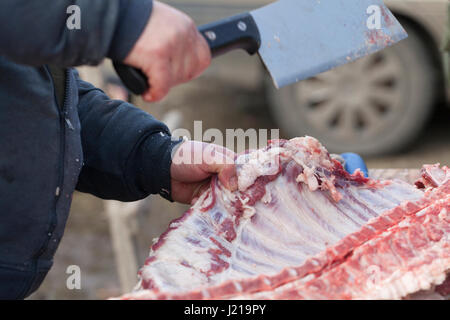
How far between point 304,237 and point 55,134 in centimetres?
87

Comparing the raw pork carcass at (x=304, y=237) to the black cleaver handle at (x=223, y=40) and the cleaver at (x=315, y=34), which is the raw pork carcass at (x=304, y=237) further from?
the black cleaver handle at (x=223, y=40)

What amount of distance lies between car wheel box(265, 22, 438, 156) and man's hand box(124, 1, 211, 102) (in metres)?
4.40

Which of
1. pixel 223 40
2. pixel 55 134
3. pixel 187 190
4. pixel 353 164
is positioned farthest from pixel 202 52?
pixel 353 164

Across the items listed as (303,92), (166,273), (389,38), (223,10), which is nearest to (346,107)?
(303,92)

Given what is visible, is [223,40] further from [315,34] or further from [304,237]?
[304,237]

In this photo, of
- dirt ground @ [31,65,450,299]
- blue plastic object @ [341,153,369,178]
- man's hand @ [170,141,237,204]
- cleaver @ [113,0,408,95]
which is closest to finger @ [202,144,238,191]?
man's hand @ [170,141,237,204]

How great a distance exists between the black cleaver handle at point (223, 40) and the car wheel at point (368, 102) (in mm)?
4069

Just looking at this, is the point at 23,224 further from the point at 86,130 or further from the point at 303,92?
the point at 303,92

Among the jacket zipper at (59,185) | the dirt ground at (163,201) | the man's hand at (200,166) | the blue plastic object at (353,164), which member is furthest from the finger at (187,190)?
the dirt ground at (163,201)

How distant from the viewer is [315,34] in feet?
7.10

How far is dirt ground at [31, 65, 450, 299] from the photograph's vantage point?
187 inches

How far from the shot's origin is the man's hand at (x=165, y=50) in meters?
1.62

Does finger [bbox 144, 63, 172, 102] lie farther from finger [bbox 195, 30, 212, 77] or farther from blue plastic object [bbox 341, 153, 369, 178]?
blue plastic object [bbox 341, 153, 369, 178]

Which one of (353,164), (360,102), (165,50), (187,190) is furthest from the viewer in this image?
(360,102)
